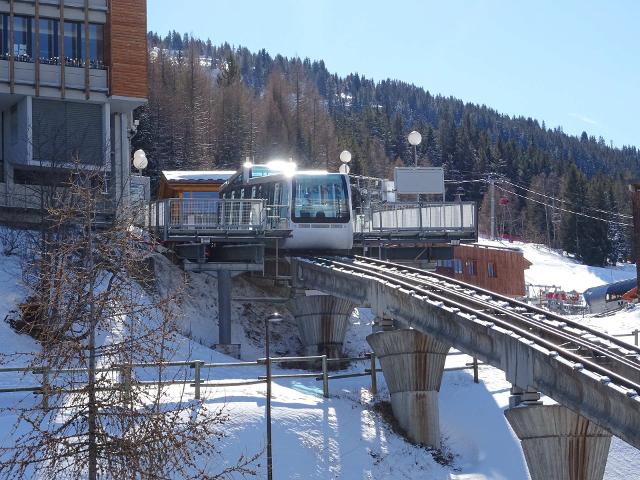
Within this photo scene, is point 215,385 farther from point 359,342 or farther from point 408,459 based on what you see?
point 359,342

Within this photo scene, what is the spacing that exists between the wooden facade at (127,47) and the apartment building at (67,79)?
4 cm

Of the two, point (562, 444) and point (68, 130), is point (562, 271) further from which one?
point (562, 444)

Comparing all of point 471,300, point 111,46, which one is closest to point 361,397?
point 471,300

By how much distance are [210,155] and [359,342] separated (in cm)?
5563

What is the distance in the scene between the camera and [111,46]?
44.2 meters

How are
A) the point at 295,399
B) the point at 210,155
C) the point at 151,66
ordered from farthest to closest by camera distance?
the point at 151,66 → the point at 210,155 → the point at 295,399

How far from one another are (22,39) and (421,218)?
1684 centimetres

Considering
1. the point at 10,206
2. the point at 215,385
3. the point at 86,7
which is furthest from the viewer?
the point at 86,7

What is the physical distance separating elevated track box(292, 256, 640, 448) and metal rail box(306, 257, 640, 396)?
0.8 inches

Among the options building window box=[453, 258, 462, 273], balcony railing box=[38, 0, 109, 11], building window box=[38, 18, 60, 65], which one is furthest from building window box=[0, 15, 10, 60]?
building window box=[453, 258, 462, 273]

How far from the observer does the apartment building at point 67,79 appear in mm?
42156

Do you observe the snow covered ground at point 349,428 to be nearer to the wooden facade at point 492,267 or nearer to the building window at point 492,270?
the wooden facade at point 492,267

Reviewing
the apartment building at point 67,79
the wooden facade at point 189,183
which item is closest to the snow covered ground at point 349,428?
the apartment building at point 67,79

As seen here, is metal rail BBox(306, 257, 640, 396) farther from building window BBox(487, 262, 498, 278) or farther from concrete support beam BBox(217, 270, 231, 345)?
building window BBox(487, 262, 498, 278)
